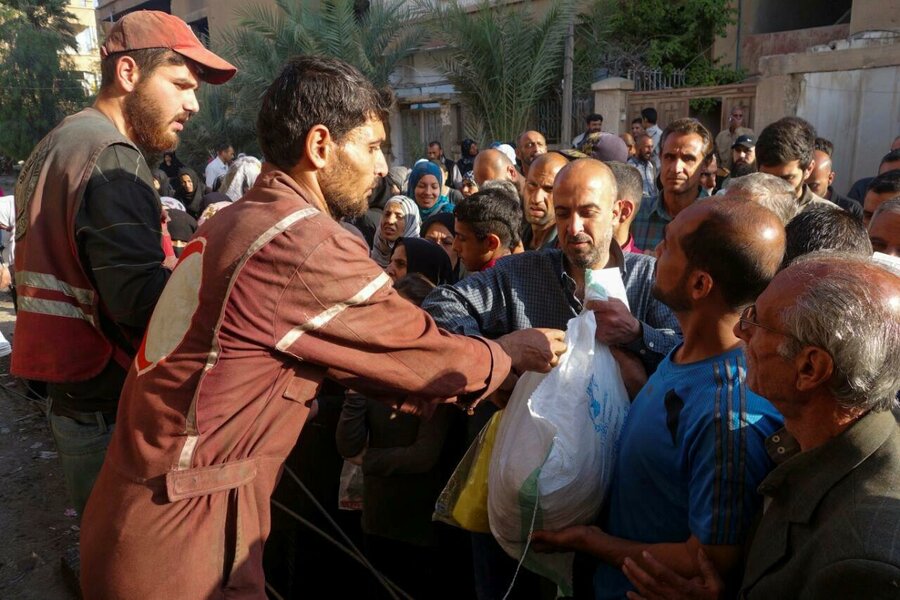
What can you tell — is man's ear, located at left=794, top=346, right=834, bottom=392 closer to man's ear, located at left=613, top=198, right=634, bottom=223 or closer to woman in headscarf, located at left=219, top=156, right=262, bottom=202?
man's ear, located at left=613, top=198, right=634, bottom=223

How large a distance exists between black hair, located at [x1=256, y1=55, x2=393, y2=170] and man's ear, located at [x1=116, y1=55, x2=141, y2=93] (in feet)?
2.78

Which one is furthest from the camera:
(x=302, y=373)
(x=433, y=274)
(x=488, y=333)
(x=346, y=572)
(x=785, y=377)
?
(x=433, y=274)

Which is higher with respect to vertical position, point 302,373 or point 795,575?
point 302,373

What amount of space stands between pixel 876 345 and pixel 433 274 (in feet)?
8.34

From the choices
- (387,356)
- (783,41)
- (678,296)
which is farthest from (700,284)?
(783,41)

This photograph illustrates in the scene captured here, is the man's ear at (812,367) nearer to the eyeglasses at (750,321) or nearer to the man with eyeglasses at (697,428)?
the eyeglasses at (750,321)

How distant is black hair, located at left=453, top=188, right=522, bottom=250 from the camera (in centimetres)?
339

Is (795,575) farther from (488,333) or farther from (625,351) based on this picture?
(488,333)

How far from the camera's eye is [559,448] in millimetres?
1848

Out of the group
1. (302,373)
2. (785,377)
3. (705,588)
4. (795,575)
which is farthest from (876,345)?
(302,373)

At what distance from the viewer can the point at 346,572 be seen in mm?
3359

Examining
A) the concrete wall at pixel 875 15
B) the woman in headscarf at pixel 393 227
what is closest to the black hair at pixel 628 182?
the woman in headscarf at pixel 393 227

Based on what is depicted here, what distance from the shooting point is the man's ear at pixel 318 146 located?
5.82 feet

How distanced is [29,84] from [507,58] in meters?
16.8
